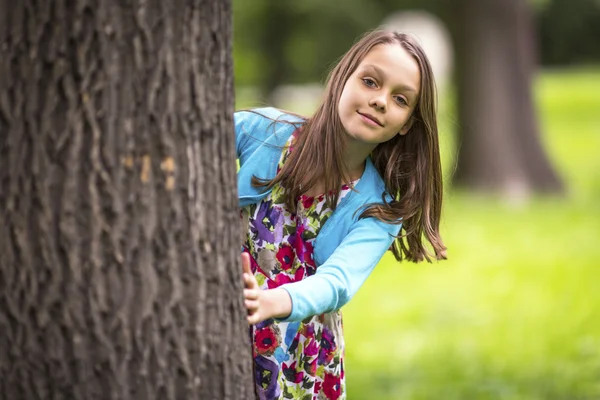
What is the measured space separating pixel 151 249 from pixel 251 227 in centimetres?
72

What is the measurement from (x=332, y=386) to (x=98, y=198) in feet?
3.78

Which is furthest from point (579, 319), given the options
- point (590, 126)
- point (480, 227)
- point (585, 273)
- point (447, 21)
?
point (590, 126)

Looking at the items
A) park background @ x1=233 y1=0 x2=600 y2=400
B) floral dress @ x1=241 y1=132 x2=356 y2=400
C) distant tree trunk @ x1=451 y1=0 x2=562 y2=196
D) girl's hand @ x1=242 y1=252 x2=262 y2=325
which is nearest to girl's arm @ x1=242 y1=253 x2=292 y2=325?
girl's hand @ x1=242 y1=252 x2=262 y2=325

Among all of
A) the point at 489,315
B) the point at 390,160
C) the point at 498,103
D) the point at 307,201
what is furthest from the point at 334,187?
the point at 498,103

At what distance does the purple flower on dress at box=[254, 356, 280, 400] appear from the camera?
9.52 feet

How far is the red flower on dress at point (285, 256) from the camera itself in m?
2.87

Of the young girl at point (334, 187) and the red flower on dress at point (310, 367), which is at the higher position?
the young girl at point (334, 187)

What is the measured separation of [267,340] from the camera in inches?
114

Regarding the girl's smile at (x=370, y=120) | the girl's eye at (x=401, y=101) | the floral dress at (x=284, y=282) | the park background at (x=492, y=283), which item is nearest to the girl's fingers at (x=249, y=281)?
the floral dress at (x=284, y=282)

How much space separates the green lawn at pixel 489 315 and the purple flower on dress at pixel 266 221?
0.82 m

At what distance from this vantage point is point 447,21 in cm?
1784

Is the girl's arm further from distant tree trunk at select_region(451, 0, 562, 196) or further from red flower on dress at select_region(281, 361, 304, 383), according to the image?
distant tree trunk at select_region(451, 0, 562, 196)

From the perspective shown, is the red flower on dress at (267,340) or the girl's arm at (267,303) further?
the red flower on dress at (267,340)

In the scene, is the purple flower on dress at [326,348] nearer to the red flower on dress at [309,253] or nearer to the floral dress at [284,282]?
the floral dress at [284,282]
